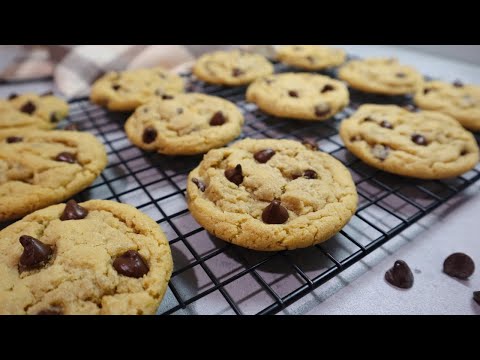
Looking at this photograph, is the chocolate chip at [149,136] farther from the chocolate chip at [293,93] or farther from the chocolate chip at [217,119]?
the chocolate chip at [293,93]

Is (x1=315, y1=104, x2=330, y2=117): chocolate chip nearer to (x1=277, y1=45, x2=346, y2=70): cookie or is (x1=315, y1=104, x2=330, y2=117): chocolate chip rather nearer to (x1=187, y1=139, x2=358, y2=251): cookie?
(x1=187, y1=139, x2=358, y2=251): cookie

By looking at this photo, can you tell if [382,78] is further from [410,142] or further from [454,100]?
[410,142]

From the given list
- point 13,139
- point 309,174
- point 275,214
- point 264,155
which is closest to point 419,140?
point 309,174

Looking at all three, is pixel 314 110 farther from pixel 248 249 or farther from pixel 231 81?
pixel 248 249

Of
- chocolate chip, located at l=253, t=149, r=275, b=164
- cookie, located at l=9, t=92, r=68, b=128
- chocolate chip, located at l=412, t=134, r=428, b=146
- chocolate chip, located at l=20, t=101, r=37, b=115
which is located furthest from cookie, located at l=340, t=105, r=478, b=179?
chocolate chip, located at l=20, t=101, r=37, b=115

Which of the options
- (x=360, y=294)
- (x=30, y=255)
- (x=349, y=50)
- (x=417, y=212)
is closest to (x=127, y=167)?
(x=30, y=255)

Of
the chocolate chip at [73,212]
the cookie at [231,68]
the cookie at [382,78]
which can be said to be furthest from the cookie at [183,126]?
the cookie at [382,78]
